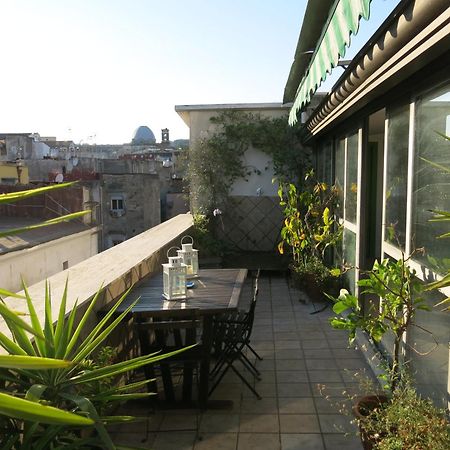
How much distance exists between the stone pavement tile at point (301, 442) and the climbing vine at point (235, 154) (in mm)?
5898

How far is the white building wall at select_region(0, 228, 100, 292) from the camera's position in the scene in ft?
41.2

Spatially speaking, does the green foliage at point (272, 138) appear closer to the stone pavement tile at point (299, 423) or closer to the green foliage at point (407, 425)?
the stone pavement tile at point (299, 423)

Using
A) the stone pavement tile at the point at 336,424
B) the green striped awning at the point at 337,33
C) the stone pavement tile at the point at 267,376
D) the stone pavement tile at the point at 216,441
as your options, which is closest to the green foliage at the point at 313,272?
the stone pavement tile at the point at 267,376

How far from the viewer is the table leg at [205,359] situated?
10.8ft

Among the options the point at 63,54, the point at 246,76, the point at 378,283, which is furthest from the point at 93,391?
the point at 246,76

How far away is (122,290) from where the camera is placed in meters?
3.88

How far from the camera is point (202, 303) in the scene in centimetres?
339

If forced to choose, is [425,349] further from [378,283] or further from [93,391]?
[93,391]

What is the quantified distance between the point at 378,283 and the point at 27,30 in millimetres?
2579

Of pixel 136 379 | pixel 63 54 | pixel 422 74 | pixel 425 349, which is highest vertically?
pixel 63 54

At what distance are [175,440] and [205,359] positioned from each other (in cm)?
54

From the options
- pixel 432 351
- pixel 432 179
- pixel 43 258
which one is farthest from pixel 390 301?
pixel 43 258

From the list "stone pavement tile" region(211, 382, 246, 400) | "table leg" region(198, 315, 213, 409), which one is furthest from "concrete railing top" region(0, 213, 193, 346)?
"stone pavement tile" region(211, 382, 246, 400)

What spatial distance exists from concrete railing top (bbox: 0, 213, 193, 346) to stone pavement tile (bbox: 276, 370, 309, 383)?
4.79ft
